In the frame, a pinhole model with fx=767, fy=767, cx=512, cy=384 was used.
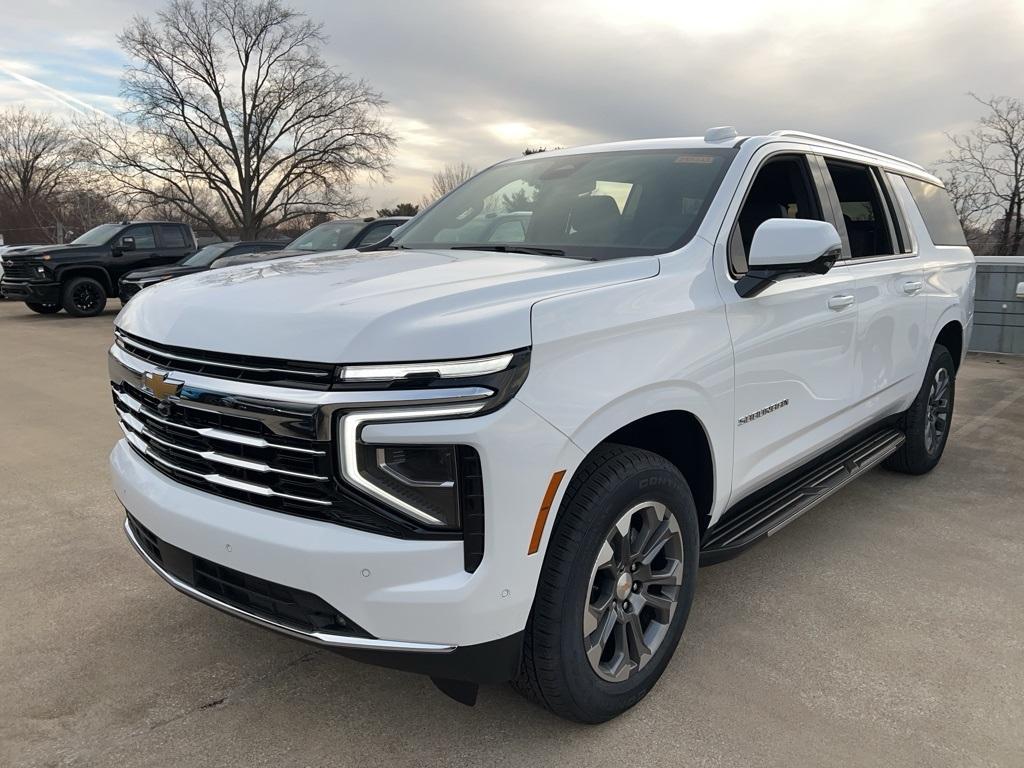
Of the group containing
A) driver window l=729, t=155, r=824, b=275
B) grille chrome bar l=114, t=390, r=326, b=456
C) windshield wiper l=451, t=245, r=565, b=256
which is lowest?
grille chrome bar l=114, t=390, r=326, b=456

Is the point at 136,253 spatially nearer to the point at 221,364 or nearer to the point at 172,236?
the point at 172,236

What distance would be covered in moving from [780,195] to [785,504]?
1425 mm

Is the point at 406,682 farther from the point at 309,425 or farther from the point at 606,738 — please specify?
the point at 309,425

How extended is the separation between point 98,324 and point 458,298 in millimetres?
14557

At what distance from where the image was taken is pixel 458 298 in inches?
81.0

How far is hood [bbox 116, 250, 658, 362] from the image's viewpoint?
1885 mm

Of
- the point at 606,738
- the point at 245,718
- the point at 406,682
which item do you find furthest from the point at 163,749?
the point at 606,738

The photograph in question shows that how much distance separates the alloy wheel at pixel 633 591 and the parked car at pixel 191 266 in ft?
40.5

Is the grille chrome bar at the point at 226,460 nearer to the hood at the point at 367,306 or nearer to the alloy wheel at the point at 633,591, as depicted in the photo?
the hood at the point at 367,306

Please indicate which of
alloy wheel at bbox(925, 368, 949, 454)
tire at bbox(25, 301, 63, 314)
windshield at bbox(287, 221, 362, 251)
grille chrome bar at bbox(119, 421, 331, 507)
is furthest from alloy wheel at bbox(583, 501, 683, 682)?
tire at bbox(25, 301, 63, 314)

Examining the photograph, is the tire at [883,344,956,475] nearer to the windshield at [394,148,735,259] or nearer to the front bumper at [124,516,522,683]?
the windshield at [394,148,735,259]

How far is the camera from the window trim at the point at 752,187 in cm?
281

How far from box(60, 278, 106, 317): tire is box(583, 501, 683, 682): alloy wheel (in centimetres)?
1609

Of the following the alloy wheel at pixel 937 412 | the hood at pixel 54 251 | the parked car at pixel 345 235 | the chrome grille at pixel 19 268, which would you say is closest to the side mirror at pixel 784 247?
the alloy wheel at pixel 937 412
